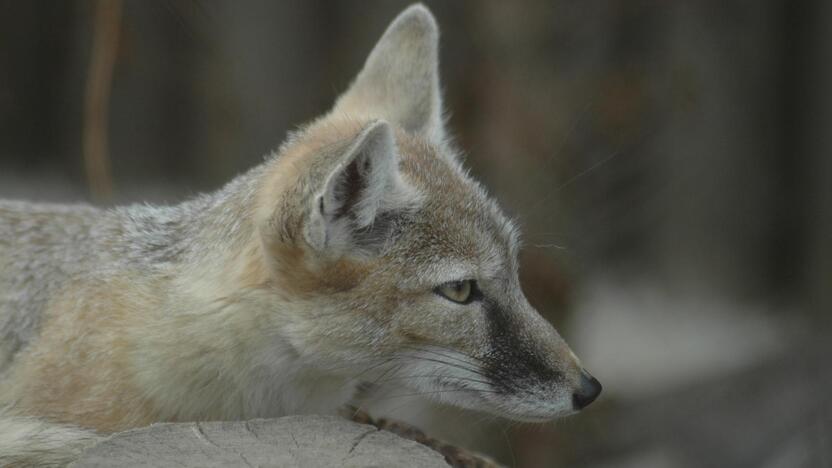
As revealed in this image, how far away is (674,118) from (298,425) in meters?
10.5

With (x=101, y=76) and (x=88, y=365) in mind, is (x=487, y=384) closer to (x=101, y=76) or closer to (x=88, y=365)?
(x=88, y=365)

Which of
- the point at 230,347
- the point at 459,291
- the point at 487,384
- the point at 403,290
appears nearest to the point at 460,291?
the point at 459,291

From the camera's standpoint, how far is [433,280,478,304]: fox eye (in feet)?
15.4

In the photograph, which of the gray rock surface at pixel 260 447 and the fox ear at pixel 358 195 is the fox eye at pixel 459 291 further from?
the gray rock surface at pixel 260 447

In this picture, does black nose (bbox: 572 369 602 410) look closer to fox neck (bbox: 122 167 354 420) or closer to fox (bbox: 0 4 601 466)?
fox (bbox: 0 4 601 466)

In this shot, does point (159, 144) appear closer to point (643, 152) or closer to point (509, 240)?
point (643, 152)

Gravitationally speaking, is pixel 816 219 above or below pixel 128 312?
above

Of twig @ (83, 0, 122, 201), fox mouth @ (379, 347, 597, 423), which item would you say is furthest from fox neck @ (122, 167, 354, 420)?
twig @ (83, 0, 122, 201)

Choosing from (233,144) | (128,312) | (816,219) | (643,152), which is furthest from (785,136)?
(128,312)

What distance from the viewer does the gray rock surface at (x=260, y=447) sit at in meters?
3.64

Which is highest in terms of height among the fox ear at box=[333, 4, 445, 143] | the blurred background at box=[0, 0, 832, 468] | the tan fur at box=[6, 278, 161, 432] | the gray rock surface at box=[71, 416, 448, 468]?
the blurred background at box=[0, 0, 832, 468]

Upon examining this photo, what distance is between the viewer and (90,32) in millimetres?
12953

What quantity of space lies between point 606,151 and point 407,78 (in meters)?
4.58

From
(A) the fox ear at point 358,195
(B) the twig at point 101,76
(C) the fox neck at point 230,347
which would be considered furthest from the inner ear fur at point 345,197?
(B) the twig at point 101,76
